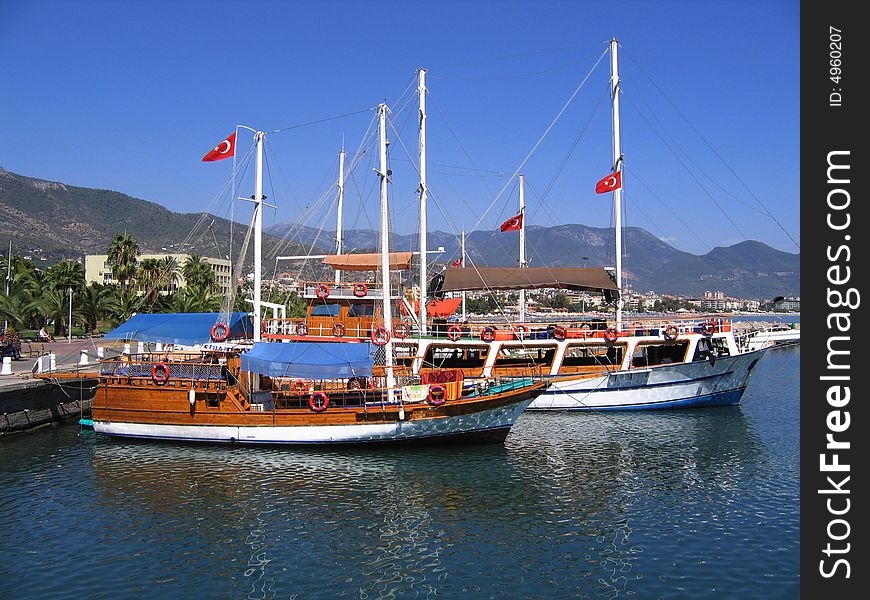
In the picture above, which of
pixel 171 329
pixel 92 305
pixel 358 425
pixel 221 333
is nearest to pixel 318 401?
pixel 358 425

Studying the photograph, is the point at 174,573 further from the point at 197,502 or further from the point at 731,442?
the point at 731,442

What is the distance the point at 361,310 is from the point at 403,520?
19.9m

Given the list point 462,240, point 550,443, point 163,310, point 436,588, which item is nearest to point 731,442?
point 550,443

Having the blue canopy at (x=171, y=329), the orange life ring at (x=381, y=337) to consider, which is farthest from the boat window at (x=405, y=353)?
the orange life ring at (x=381, y=337)

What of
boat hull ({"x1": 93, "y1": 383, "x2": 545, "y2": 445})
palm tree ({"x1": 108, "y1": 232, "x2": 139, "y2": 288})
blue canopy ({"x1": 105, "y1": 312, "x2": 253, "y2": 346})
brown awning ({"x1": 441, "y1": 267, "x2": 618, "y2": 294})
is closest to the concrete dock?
blue canopy ({"x1": 105, "y1": 312, "x2": 253, "y2": 346})

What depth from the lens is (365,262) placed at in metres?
37.9

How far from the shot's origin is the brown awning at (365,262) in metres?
36.8

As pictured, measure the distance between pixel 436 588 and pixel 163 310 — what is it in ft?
169

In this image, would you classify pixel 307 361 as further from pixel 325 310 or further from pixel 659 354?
pixel 659 354

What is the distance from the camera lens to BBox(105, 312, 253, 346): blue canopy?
103 ft

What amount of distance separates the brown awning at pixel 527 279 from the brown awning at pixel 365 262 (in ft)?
14.7
